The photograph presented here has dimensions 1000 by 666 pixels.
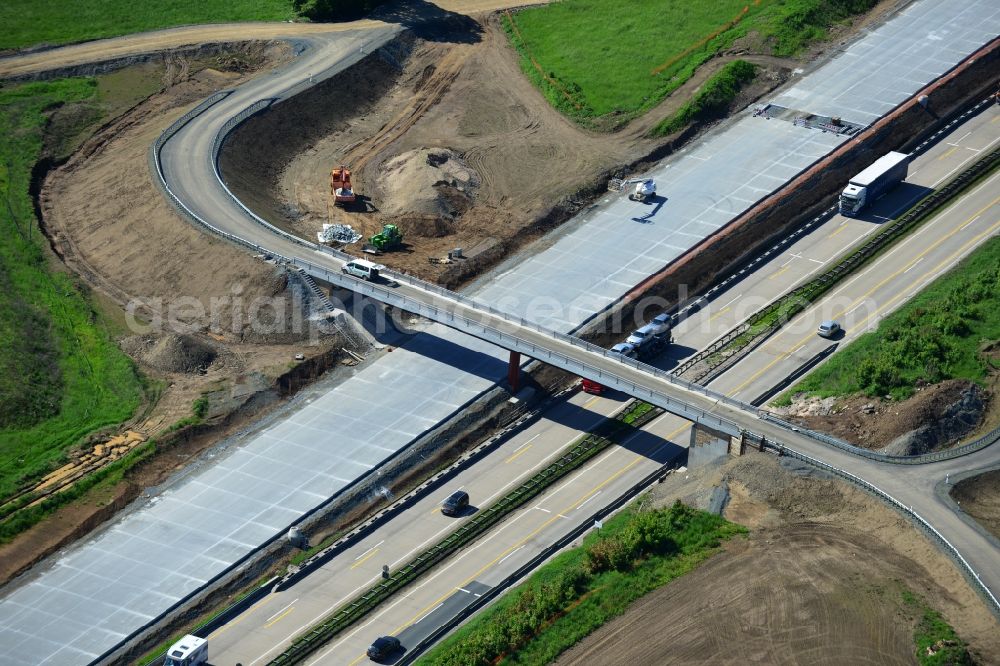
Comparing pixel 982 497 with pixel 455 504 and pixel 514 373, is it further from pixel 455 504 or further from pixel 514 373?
pixel 514 373

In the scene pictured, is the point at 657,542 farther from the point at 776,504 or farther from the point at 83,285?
the point at 83,285

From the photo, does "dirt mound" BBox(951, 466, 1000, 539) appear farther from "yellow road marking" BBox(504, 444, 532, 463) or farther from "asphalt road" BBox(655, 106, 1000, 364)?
"yellow road marking" BBox(504, 444, 532, 463)

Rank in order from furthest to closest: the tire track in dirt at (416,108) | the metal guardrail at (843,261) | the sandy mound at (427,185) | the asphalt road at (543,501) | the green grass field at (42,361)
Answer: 1. the tire track in dirt at (416,108)
2. the sandy mound at (427,185)
3. the metal guardrail at (843,261)
4. the green grass field at (42,361)
5. the asphalt road at (543,501)

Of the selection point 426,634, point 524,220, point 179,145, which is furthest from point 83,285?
point 426,634

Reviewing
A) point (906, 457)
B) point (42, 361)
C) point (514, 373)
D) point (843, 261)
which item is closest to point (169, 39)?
point (42, 361)

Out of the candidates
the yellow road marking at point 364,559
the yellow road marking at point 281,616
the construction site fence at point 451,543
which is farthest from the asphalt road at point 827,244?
the yellow road marking at point 281,616

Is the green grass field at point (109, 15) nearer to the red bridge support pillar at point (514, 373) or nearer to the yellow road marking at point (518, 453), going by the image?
the red bridge support pillar at point (514, 373)
